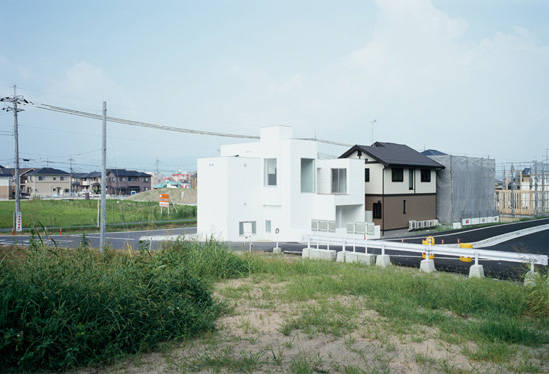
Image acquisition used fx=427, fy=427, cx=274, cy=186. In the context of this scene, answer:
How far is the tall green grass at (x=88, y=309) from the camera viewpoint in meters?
5.30

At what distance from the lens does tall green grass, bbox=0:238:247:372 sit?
17.4 feet

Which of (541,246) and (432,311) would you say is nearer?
(432,311)

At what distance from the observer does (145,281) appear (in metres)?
7.08

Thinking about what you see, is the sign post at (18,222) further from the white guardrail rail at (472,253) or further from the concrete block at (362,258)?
the concrete block at (362,258)

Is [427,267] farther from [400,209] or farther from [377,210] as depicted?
[400,209]

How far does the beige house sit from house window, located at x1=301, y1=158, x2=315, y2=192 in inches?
2619

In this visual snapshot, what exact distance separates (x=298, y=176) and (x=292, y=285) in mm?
16700

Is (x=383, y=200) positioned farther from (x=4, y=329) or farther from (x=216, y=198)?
(x=4, y=329)

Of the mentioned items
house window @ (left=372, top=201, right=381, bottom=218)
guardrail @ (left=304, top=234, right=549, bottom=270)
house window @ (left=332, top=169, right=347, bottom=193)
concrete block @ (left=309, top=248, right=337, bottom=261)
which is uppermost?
house window @ (left=332, top=169, right=347, bottom=193)

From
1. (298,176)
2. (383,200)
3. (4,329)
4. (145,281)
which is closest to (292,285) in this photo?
(145,281)

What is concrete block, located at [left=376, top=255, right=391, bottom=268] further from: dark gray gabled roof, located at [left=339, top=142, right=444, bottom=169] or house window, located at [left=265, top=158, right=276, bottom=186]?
dark gray gabled roof, located at [left=339, top=142, right=444, bottom=169]

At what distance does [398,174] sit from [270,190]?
32.7ft

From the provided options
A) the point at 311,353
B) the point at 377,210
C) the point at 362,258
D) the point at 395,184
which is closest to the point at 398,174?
the point at 395,184

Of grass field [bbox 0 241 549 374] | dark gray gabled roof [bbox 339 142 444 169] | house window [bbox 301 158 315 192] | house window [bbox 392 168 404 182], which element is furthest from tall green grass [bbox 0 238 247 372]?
house window [bbox 392 168 404 182]
